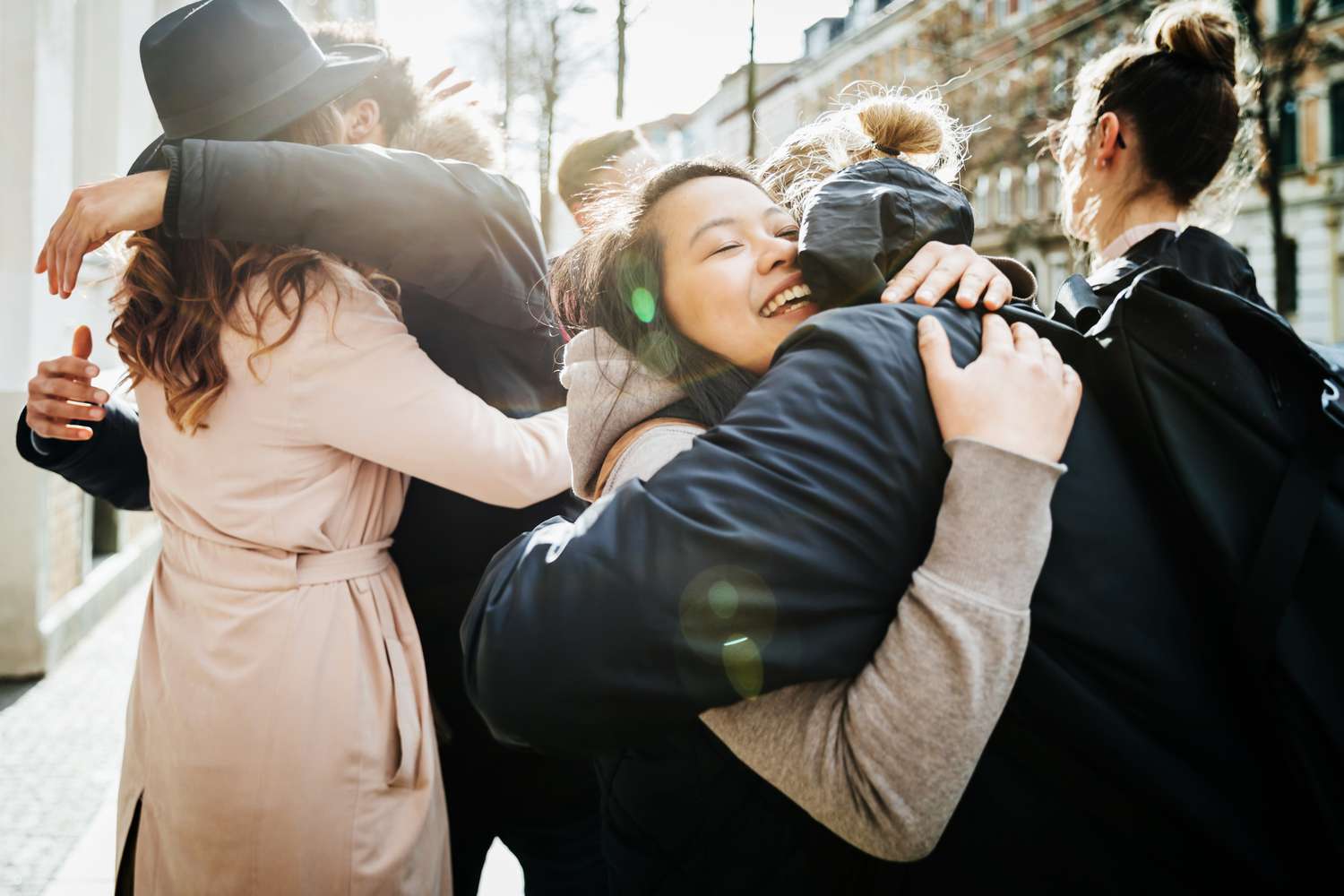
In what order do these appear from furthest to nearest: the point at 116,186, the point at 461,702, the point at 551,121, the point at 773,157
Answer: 1. the point at 551,121
2. the point at 461,702
3. the point at 773,157
4. the point at 116,186

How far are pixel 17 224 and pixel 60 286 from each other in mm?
4147

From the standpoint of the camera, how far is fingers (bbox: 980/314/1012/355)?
104cm

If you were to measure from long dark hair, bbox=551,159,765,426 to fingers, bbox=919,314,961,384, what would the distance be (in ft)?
1.62

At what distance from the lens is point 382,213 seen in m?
1.68

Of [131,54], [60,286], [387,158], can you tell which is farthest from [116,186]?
[131,54]

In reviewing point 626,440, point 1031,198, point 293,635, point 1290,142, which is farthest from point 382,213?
point 1031,198

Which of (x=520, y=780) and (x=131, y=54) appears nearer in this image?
(x=520, y=780)

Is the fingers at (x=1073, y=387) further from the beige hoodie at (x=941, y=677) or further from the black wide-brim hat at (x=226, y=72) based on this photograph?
the black wide-brim hat at (x=226, y=72)

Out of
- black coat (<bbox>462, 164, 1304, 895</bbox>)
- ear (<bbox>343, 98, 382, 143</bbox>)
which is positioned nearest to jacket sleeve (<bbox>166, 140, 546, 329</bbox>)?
ear (<bbox>343, 98, 382, 143</bbox>)

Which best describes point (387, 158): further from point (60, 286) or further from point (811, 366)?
point (811, 366)

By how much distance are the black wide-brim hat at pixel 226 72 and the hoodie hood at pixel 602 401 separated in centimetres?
88

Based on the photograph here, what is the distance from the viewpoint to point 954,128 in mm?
1931

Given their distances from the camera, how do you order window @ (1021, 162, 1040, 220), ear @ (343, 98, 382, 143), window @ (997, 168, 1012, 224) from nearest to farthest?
ear @ (343, 98, 382, 143)
window @ (1021, 162, 1040, 220)
window @ (997, 168, 1012, 224)

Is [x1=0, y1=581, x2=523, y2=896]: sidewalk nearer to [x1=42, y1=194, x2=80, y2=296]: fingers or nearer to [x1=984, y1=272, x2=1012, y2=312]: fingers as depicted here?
[x1=42, y1=194, x2=80, y2=296]: fingers
